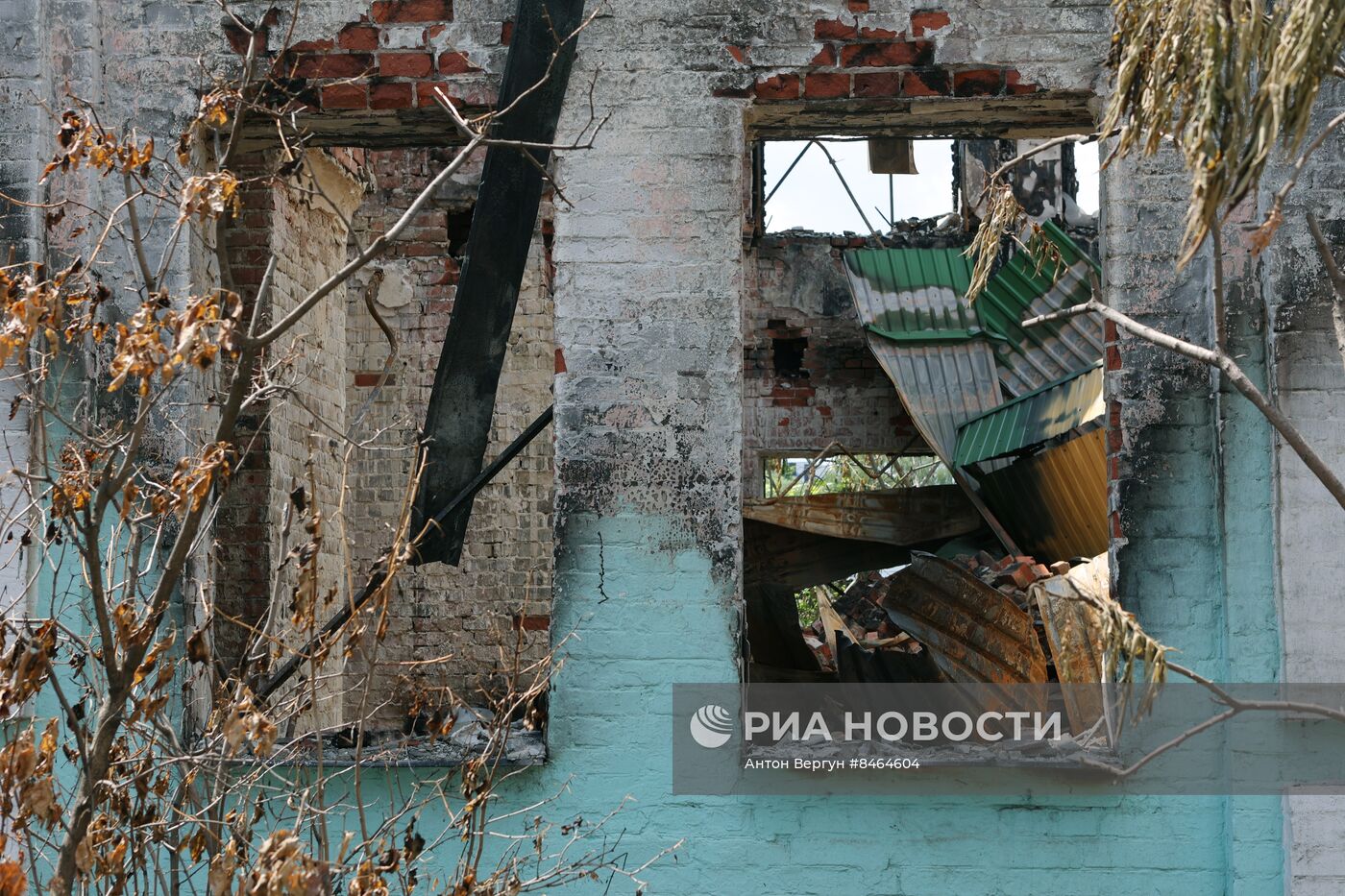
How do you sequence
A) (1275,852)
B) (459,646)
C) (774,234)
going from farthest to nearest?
1. (774,234)
2. (459,646)
3. (1275,852)

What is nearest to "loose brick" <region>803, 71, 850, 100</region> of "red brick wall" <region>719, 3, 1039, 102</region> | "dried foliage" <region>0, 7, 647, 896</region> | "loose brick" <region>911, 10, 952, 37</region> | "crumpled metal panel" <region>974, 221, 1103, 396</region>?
"red brick wall" <region>719, 3, 1039, 102</region>

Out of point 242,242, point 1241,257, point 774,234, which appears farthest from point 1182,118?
point 774,234

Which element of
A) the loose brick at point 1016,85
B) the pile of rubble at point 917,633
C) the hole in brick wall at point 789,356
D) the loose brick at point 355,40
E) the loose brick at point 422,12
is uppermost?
the loose brick at point 422,12

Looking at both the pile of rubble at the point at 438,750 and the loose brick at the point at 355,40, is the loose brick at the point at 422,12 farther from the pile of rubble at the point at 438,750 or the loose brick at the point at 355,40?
the pile of rubble at the point at 438,750

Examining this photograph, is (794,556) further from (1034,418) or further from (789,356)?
(789,356)

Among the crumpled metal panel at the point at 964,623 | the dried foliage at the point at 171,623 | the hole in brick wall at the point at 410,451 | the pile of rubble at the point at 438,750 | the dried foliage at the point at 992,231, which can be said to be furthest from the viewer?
the hole in brick wall at the point at 410,451

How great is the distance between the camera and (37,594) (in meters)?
4.36

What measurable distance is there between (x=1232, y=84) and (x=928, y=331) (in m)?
7.06

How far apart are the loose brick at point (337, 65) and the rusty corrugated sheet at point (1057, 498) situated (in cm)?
325

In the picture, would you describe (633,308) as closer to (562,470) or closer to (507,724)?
(562,470)

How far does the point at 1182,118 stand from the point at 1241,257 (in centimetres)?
184

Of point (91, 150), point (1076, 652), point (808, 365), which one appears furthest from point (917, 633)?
point (808, 365)

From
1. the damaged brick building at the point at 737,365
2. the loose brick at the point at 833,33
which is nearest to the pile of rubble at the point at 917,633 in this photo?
Result: the damaged brick building at the point at 737,365

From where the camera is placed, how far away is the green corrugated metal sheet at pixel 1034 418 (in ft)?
22.4
